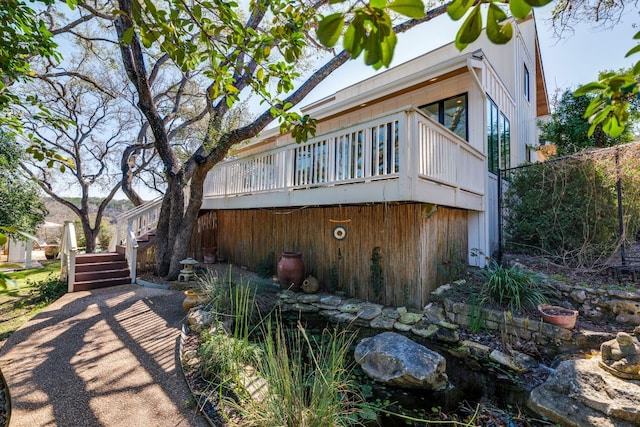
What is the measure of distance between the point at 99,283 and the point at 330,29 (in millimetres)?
8247

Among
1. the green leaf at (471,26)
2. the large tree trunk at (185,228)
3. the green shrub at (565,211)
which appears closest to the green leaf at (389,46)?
the green leaf at (471,26)

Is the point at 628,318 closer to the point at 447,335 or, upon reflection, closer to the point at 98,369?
the point at 447,335

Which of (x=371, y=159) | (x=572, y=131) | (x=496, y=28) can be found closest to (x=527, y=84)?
(x=572, y=131)

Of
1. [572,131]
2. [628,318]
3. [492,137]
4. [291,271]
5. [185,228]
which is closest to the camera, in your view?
[628,318]

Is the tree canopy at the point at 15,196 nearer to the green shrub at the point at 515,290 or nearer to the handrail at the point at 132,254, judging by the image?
the handrail at the point at 132,254

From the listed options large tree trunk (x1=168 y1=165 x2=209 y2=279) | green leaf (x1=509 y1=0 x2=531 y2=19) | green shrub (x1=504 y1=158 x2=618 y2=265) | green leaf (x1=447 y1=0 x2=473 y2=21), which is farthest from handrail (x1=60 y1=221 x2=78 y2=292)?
green shrub (x1=504 y1=158 x2=618 y2=265)

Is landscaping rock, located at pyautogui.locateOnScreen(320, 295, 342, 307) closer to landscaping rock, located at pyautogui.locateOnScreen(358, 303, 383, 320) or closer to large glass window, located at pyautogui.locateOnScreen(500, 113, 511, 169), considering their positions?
landscaping rock, located at pyautogui.locateOnScreen(358, 303, 383, 320)

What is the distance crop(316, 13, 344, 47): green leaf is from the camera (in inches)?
34.7

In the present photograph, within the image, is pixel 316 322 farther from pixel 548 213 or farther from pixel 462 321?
pixel 548 213

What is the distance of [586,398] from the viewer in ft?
9.37

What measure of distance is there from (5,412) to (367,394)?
136 inches

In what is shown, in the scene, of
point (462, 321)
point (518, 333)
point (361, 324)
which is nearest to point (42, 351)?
point (361, 324)

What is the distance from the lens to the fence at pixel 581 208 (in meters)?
5.11

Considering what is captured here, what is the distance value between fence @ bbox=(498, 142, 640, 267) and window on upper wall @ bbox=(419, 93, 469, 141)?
158cm
